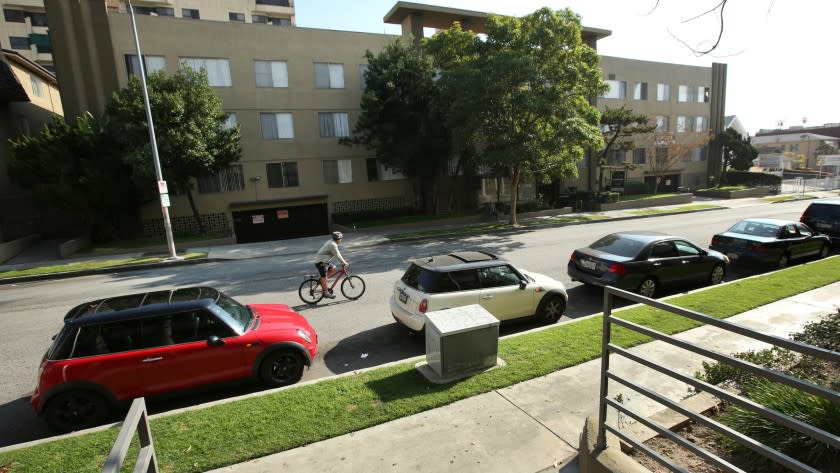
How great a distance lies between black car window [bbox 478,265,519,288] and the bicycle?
157 inches

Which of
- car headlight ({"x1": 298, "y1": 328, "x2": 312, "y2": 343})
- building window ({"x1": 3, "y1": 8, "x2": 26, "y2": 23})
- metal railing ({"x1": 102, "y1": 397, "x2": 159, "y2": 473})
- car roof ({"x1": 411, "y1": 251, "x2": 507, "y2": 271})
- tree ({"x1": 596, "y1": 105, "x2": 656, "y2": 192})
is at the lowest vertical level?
car headlight ({"x1": 298, "y1": 328, "x2": 312, "y2": 343})

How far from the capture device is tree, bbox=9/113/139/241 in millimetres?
19203

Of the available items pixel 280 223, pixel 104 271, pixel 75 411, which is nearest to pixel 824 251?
pixel 75 411

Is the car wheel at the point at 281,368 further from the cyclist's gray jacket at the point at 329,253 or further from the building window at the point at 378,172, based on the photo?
the building window at the point at 378,172

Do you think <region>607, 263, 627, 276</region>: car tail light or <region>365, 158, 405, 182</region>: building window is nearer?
<region>607, 263, 627, 276</region>: car tail light

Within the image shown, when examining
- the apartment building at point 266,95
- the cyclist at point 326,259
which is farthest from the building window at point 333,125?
the cyclist at point 326,259

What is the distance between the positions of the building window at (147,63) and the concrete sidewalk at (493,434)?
24.8 metres

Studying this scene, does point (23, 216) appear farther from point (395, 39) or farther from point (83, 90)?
point (395, 39)

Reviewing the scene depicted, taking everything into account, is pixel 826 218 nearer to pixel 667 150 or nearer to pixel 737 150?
pixel 667 150

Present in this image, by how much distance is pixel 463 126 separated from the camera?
22.3m

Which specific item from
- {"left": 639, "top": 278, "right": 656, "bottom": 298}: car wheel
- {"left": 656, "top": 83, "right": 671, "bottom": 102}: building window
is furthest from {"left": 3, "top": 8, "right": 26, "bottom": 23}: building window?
{"left": 656, "top": 83, "right": 671, "bottom": 102}: building window

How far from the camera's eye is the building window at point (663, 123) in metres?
41.3

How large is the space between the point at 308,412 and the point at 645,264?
7837 mm

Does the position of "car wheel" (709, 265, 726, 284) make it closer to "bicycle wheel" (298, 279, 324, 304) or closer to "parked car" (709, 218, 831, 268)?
"parked car" (709, 218, 831, 268)
